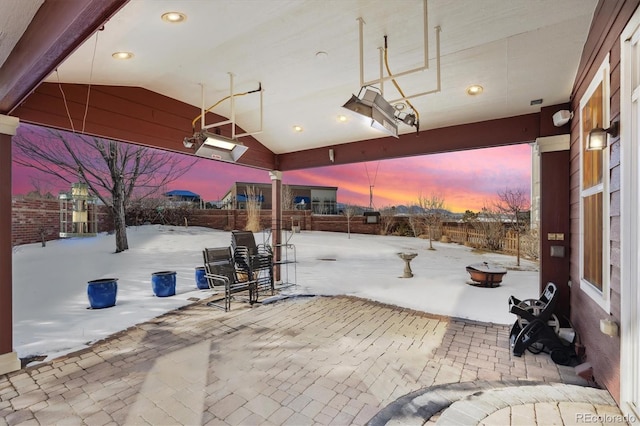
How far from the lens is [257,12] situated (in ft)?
7.13

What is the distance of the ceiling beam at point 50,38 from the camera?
4.33 ft

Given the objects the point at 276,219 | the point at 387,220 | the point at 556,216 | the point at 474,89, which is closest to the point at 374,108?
the point at 474,89

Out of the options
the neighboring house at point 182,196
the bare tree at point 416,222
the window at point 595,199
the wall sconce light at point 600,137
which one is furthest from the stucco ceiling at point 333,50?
the bare tree at point 416,222

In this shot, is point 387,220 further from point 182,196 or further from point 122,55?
point 122,55

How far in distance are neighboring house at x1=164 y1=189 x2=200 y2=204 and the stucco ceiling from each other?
8.40 m

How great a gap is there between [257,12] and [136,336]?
11.6ft

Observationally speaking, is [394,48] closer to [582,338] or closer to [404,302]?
[582,338]

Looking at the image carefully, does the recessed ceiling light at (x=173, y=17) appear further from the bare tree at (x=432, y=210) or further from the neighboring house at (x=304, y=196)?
the neighboring house at (x=304, y=196)

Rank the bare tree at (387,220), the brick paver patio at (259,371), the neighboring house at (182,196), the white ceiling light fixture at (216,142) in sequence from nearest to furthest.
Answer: the brick paver patio at (259,371) < the white ceiling light fixture at (216,142) < the neighboring house at (182,196) < the bare tree at (387,220)

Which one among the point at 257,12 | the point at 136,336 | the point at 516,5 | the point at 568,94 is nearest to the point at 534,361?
the point at 568,94

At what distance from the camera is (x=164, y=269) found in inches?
296

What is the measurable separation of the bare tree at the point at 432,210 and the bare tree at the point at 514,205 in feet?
10.3

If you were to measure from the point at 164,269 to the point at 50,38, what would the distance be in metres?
6.82

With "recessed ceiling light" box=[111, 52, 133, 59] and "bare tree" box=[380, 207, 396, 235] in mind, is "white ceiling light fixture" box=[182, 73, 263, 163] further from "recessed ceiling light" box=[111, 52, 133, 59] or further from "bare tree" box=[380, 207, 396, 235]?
"bare tree" box=[380, 207, 396, 235]
